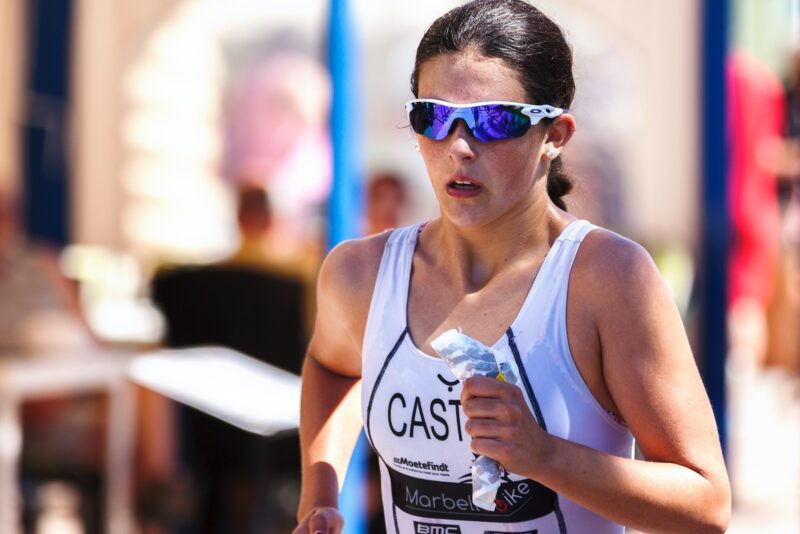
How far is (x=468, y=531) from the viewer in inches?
67.8

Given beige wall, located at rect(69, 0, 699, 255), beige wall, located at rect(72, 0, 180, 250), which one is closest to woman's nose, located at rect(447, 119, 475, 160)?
beige wall, located at rect(69, 0, 699, 255)

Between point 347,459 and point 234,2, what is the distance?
6.41m

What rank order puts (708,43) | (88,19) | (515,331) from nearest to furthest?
1. (515,331)
2. (708,43)
3. (88,19)

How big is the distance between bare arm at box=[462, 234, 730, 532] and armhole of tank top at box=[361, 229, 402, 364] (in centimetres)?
33

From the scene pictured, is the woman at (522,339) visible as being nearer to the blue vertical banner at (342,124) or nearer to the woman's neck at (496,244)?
the woman's neck at (496,244)

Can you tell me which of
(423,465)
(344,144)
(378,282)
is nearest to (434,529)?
(423,465)

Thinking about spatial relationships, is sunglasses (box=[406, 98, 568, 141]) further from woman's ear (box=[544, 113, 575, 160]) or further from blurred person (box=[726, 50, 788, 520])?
blurred person (box=[726, 50, 788, 520])

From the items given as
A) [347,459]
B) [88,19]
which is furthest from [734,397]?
[347,459]

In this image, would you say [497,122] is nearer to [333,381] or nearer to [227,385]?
[333,381]

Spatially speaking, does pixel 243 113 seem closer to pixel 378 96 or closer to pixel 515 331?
pixel 378 96

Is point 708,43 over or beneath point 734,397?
over

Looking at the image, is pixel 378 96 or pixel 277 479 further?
pixel 378 96

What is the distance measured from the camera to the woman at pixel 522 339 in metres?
1.59

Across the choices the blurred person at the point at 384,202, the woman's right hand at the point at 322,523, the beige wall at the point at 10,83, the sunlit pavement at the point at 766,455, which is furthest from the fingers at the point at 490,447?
the beige wall at the point at 10,83
